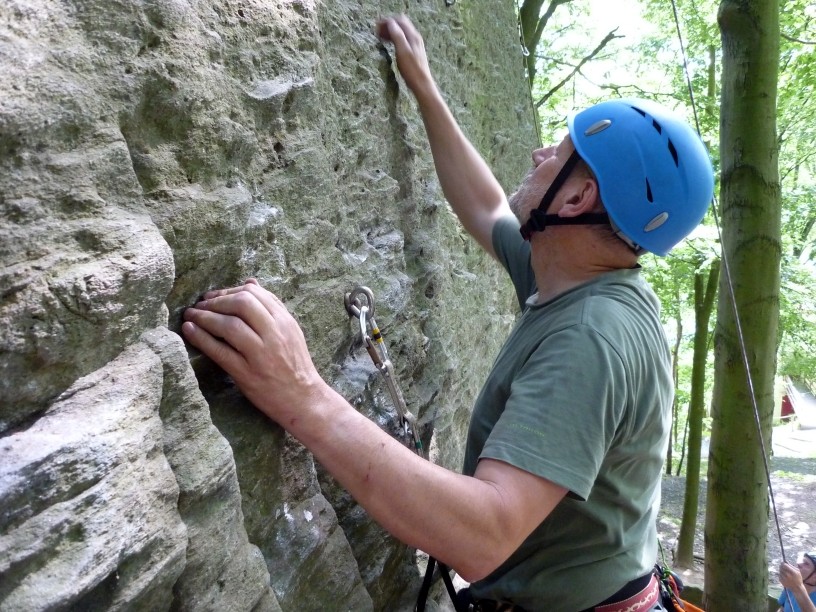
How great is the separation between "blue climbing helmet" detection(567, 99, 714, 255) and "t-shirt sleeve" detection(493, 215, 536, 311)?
660mm

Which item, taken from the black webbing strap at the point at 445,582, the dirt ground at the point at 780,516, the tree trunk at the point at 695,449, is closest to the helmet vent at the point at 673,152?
the black webbing strap at the point at 445,582

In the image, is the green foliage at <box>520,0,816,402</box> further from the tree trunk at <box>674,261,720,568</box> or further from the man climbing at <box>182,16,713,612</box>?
the man climbing at <box>182,16,713,612</box>

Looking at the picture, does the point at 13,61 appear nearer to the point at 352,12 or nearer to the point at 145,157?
the point at 145,157

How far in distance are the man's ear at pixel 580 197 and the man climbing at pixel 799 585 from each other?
12.6 ft

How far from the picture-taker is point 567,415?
1.62 m

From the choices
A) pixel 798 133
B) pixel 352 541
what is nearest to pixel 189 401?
pixel 352 541

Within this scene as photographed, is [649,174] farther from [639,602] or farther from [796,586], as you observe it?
[796,586]

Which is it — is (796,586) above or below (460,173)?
below

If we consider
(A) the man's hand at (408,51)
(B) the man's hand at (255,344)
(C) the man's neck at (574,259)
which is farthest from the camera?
(A) the man's hand at (408,51)

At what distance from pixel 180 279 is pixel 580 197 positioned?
1.20 meters

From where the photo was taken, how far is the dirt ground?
869 centimetres

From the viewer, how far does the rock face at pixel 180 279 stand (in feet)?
3.75

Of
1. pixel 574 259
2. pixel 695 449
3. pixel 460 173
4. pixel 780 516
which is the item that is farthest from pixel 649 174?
pixel 780 516

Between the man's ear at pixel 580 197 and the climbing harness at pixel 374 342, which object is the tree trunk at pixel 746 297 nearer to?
the man's ear at pixel 580 197
